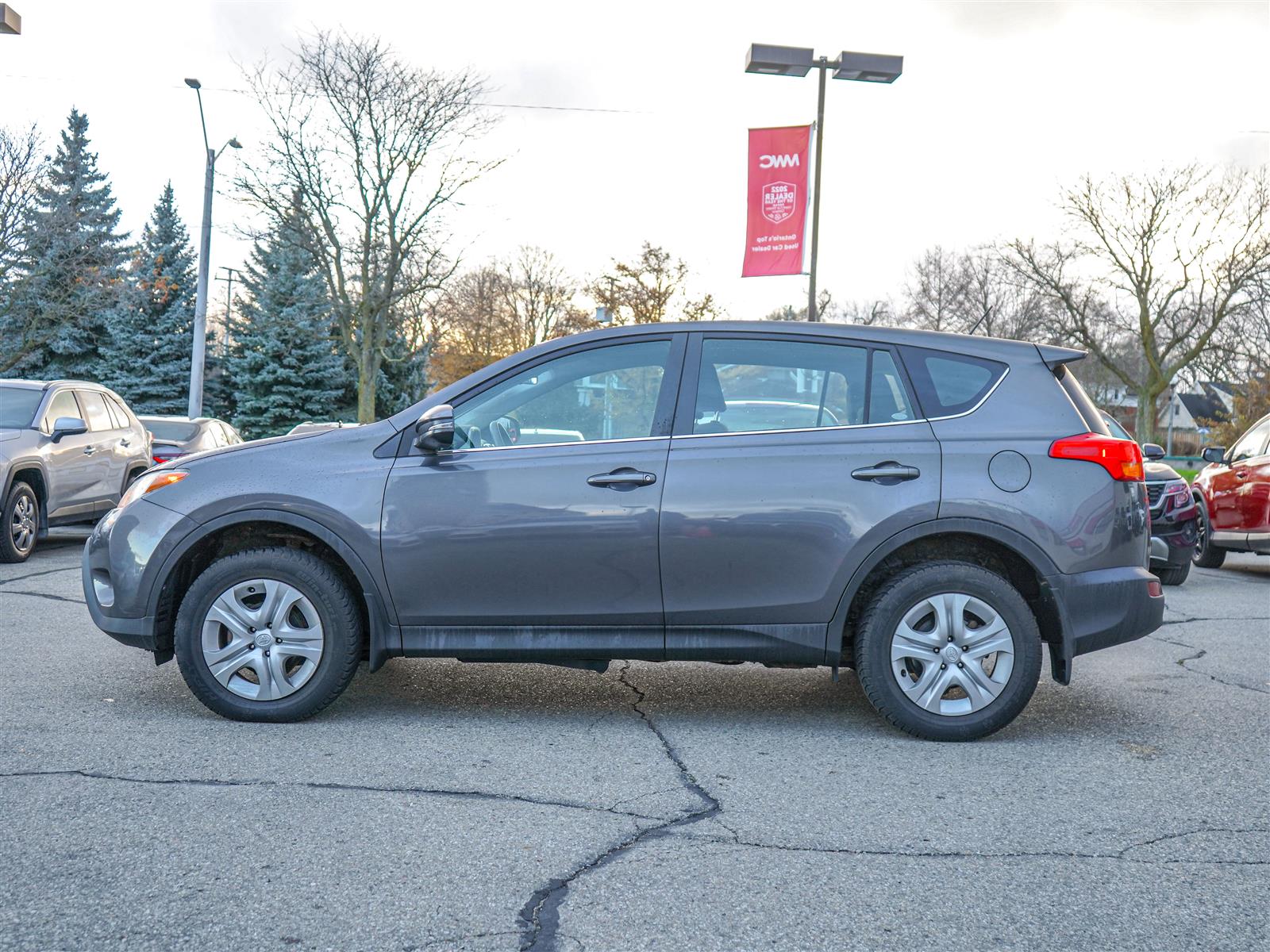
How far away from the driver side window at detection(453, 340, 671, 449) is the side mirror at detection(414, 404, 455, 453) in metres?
0.12

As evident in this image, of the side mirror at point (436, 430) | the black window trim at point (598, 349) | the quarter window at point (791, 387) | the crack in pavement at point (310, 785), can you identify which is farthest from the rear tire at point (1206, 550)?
the crack in pavement at point (310, 785)

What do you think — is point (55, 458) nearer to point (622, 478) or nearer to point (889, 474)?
point (622, 478)

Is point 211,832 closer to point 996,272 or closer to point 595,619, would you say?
point 595,619

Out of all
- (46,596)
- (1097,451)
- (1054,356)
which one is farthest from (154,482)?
(46,596)

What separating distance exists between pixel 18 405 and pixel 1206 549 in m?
12.0

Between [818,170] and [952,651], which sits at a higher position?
[818,170]

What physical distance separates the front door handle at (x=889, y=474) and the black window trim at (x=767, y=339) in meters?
0.21

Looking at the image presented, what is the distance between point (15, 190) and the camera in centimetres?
2427

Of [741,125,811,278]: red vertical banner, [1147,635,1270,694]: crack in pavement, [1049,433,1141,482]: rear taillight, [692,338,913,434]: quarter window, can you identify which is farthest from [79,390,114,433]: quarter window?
[1049,433,1141,482]: rear taillight

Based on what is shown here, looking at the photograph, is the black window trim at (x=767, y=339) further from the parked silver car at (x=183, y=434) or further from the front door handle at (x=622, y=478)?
the parked silver car at (x=183, y=434)

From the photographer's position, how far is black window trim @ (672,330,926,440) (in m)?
5.10

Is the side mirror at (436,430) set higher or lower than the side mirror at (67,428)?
higher

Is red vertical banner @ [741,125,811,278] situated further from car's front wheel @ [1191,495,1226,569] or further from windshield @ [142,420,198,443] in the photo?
windshield @ [142,420,198,443]

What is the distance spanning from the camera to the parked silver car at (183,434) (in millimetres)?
14695
